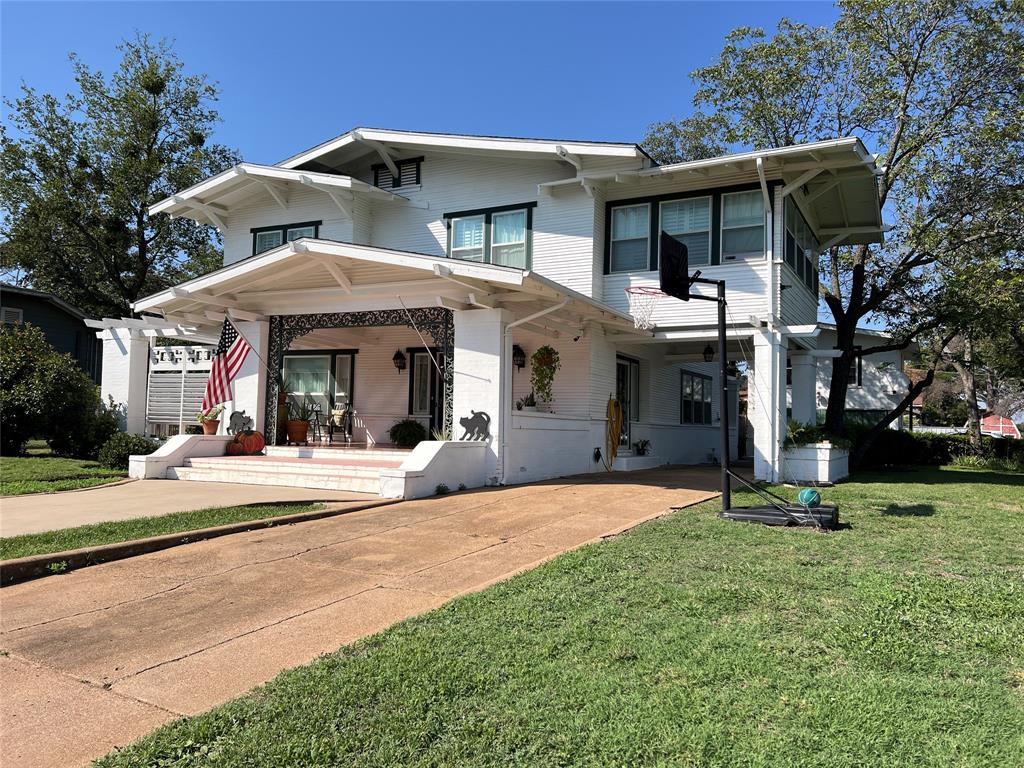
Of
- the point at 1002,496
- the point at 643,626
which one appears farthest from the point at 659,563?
the point at 1002,496

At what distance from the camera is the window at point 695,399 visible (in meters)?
19.7

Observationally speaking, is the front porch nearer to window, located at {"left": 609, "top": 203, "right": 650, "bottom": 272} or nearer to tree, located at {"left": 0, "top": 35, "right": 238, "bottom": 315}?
window, located at {"left": 609, "top": 203, "right": 650, "bottom": 272}

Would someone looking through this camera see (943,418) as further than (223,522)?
Yes

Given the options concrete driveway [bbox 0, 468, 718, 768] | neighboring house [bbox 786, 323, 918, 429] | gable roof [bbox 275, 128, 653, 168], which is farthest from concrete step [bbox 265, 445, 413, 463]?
neighboring house [bbox 786, 323, 918, 429]

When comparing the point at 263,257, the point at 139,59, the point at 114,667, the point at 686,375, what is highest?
the point at 139,59

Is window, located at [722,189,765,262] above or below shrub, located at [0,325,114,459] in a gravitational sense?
above

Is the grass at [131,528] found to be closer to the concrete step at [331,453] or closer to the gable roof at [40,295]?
the concrete step at [331,453]

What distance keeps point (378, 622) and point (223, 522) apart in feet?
13.3

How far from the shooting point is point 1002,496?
36.2 ft

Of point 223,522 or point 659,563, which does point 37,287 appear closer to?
point 223,522

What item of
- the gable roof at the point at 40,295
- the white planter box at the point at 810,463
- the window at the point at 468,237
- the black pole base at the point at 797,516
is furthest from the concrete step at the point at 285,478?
the gable roof at the point at 40,295

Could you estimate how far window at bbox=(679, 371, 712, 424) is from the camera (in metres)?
19.7

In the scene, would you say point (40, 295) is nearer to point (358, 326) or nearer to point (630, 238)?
A: point (358, 326)

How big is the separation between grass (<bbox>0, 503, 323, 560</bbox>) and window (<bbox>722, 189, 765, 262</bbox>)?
904 cm
